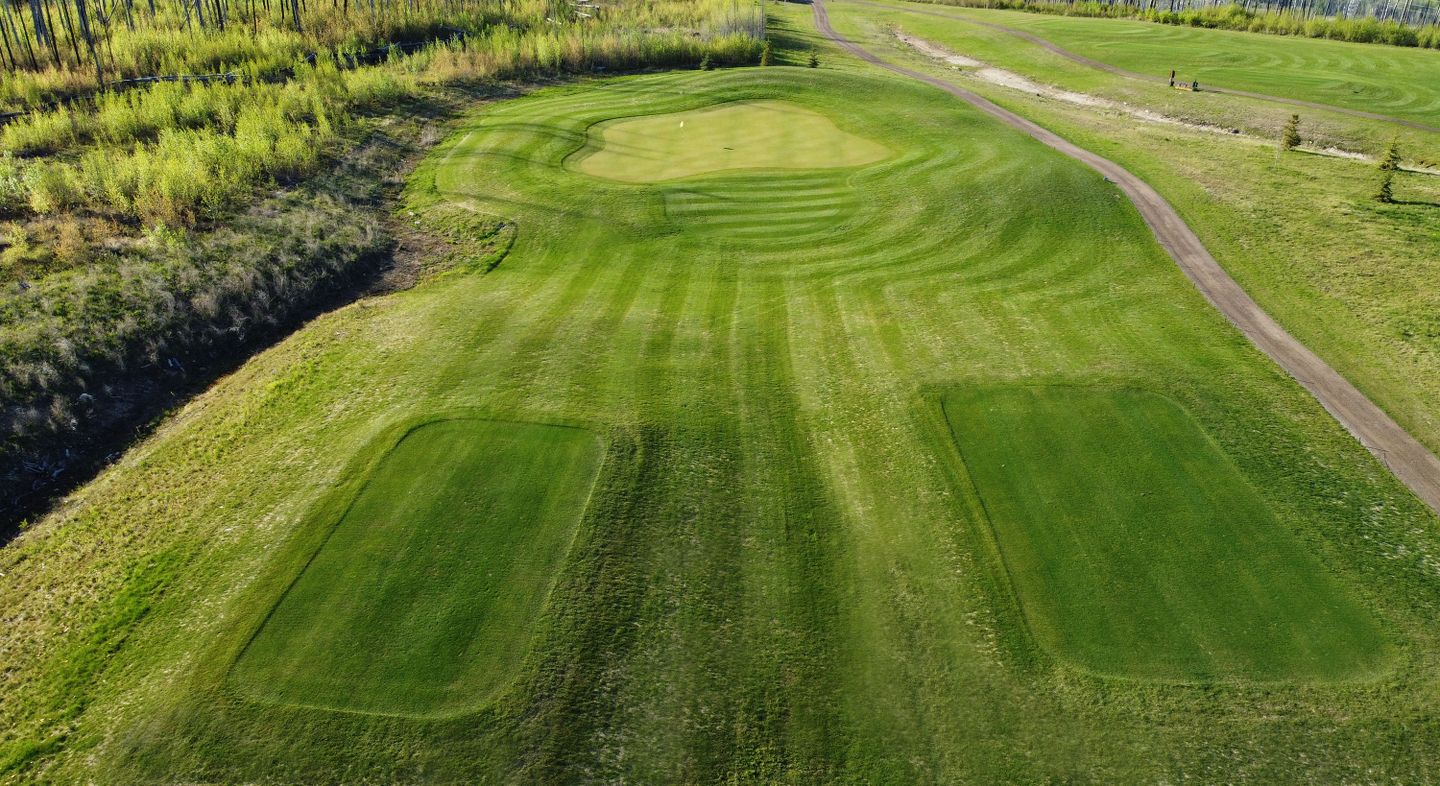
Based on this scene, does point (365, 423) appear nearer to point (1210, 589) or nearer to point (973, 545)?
point (973, 545)

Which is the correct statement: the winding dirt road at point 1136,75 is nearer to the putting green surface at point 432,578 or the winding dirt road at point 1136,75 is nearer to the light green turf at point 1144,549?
the light green turf at point 1144,549

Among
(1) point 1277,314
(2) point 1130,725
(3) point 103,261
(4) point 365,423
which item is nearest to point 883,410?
(2) point 1130,725

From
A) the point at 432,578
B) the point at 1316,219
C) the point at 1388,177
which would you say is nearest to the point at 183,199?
the point at 432,578

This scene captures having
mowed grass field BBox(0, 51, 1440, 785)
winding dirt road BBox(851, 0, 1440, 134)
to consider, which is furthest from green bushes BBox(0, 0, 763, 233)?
winding dirt road BBox(851, 0, 1440, 134)

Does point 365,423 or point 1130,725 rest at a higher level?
point 365,423

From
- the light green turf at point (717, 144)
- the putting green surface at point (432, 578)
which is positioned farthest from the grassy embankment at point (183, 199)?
the light green turf at point (717, 144)

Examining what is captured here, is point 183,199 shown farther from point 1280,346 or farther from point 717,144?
point 1280,346
